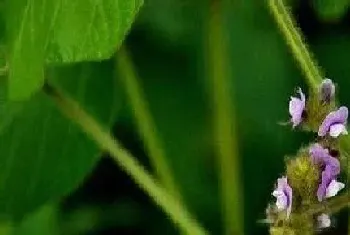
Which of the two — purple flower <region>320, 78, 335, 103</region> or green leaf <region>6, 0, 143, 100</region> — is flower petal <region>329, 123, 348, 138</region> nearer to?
purple flower <region>320, 78, 335, 103</region>

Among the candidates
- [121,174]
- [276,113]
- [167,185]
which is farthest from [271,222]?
[121,174]

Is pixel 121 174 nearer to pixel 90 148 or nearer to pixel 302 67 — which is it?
pixel 90 148

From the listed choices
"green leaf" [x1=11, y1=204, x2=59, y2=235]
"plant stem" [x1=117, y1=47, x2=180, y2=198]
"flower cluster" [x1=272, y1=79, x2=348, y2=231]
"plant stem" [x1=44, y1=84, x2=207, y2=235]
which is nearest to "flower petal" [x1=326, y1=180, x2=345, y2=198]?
"flower cluster" [x1=272, y1=79, x2=348, y2=231]

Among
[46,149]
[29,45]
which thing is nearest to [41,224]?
[46,149]

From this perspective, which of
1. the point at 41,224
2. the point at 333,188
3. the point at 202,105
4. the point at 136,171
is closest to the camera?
the point at 333,188

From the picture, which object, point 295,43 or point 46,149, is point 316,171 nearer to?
point 295,43

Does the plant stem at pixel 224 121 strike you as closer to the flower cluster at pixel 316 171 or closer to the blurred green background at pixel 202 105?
the flower cluster at pixel 316 171
